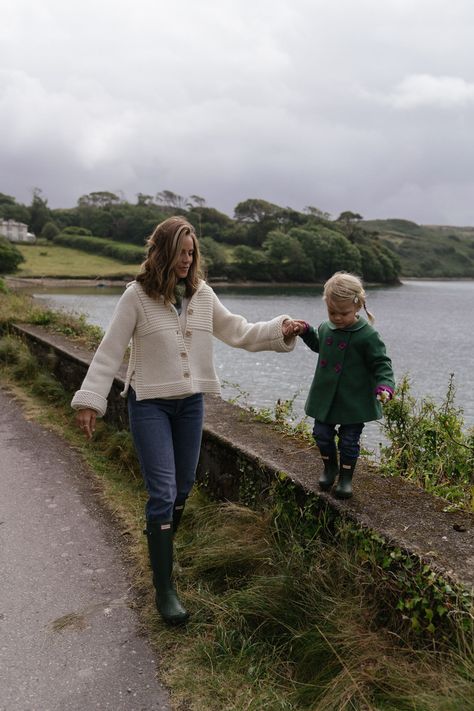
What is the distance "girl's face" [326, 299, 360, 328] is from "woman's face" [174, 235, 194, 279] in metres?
0.78

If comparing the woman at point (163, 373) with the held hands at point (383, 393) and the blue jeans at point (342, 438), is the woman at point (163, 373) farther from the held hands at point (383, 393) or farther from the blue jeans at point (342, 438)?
the held hands at point (383, 393)

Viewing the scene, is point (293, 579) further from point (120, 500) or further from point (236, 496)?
point (120, 500)

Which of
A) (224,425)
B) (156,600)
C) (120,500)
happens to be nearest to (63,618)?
(156,600)

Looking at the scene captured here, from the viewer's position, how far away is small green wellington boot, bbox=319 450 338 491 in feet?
11.1

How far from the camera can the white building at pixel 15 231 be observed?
398ft

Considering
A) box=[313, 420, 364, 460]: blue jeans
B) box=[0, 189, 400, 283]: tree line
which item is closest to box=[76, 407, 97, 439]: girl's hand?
box=[313, 420, 364, 460]: blue jeans

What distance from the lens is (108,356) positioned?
3381 mm

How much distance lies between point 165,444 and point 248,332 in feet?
2.98

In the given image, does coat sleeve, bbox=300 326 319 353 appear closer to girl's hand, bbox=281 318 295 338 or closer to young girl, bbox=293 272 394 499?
girl's hand, bbox=281 318 295 338

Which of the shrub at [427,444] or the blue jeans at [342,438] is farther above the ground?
the blue jeans at [342,438]

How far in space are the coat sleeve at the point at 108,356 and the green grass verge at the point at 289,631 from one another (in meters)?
1.09

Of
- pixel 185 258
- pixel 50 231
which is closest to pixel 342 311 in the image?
pixel 185 258

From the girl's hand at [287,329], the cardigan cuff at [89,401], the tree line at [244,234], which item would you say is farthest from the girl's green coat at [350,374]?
the tree line at [244,234]

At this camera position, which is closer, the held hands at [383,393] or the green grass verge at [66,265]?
the held hands at [383,393]
